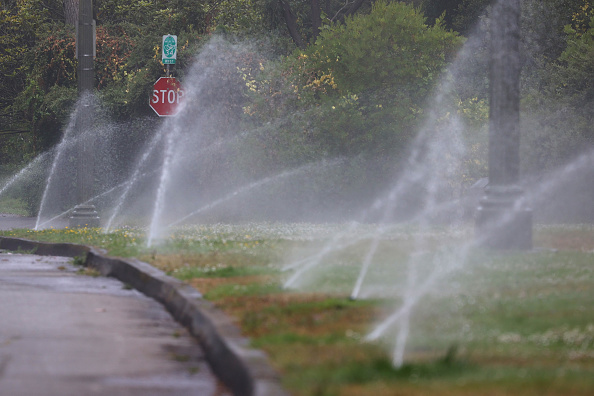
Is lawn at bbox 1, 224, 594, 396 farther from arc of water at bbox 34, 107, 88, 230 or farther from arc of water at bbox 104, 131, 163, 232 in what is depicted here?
arc of water at bbox 34, 107, 88, 230

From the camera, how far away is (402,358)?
5.52 metres

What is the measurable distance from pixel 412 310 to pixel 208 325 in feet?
5.11

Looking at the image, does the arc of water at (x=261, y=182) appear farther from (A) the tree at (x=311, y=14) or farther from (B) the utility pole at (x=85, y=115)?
(A) the tree at (x=311, y=14)

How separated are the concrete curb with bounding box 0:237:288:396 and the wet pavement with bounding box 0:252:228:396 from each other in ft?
0.35

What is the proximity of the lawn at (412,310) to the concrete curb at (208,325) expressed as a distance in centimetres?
11

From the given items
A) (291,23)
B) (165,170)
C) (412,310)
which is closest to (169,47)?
(165,170)

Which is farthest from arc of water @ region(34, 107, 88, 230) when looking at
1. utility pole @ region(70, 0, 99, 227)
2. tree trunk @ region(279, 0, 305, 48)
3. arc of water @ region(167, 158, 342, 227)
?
utility pole @ region(70, 0, 99, 227)

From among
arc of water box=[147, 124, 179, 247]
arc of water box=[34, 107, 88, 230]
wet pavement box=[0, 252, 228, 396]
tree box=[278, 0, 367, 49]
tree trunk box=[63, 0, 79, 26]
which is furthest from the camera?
tree trunk box=[63, 0, 79, 26]

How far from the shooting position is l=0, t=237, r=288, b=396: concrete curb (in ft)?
16.9

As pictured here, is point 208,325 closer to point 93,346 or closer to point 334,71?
point 93,346

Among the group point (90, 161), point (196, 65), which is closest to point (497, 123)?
point (90, 161)

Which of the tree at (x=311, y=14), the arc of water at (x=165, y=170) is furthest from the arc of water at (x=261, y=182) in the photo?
the tree at (x=311, y=14)

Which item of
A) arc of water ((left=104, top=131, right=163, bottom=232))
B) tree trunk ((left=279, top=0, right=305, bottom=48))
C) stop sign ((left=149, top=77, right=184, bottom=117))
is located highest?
tree trunk ((left=279, top=0, right=305, bottom=48))

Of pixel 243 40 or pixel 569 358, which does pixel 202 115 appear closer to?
pixel 243 40
